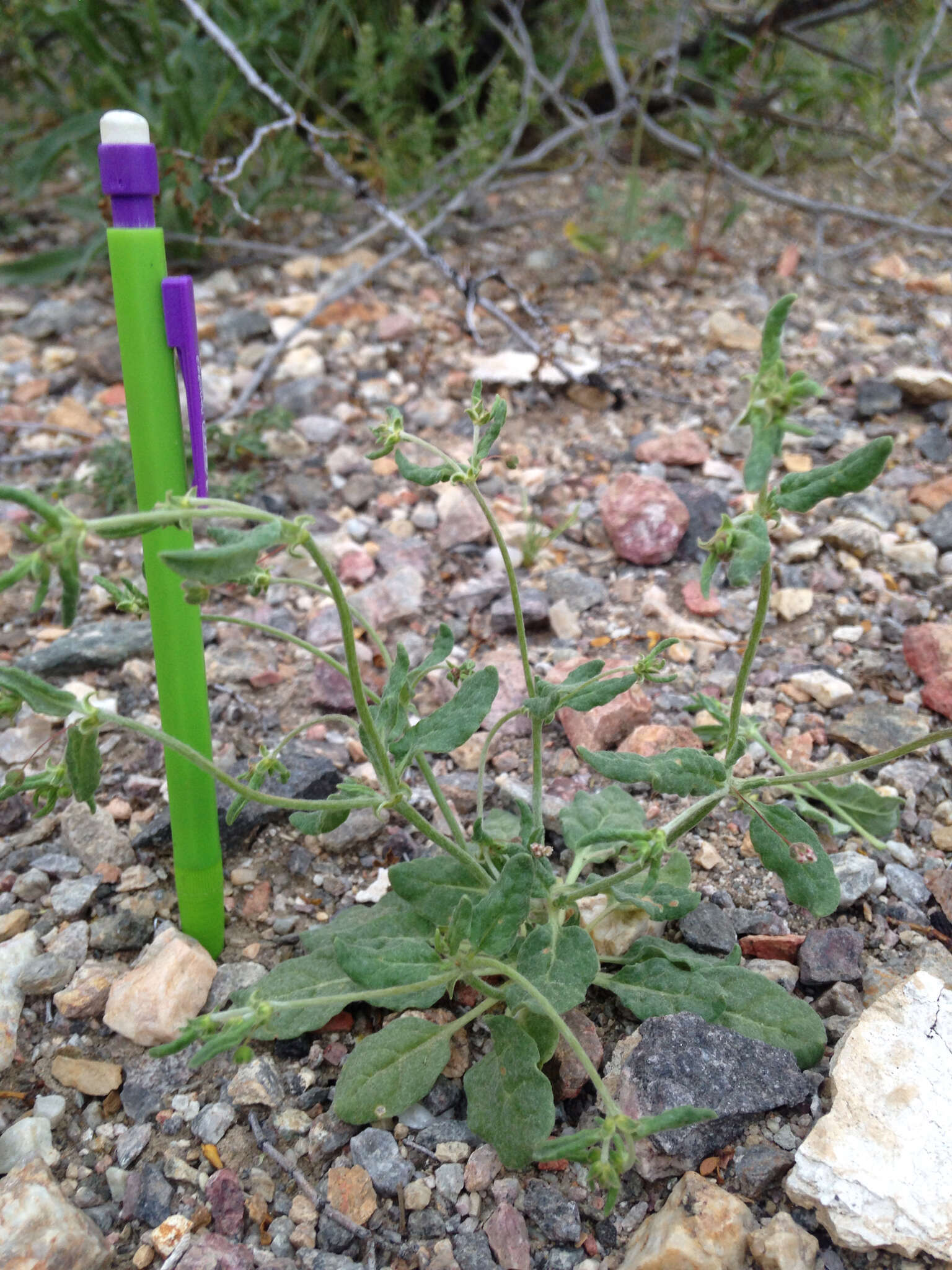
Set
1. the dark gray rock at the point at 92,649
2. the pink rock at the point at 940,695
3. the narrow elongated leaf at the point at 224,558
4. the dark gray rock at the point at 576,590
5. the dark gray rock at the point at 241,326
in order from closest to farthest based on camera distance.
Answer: the narrow elongated leaf at the point at 224,558
the pink rock at the point at 940,695
the dark gray rock at the point at 92,649
the dark gray rock at the point at 576,590
the dark gray rock at the point at 241,326

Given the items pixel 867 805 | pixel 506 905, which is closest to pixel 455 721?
pixel 506 905

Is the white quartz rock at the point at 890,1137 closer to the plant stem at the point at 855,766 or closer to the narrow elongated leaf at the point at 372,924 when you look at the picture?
the plant stem at the point at 855,766

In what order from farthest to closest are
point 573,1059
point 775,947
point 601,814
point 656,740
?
point 656,740
point 601,814
point 775,947
point 573,1059

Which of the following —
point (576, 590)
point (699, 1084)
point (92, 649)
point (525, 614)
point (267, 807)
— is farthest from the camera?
point (576, 590)

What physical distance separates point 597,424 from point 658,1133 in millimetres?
2436

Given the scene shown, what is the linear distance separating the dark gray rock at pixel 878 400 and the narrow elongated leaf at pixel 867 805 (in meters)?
1.86

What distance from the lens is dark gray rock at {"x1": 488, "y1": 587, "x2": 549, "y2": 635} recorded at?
266 cm

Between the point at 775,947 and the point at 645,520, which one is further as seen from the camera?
the point at 645,520

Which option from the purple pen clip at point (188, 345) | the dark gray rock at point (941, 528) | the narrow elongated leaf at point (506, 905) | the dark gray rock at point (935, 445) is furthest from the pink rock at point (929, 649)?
the purple pen clip at point (188, 345)

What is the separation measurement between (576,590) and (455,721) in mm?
1253

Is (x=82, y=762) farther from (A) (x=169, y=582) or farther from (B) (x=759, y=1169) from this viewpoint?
(B) (x=759, y=1169)

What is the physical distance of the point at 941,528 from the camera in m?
2.92

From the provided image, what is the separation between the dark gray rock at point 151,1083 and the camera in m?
1.63

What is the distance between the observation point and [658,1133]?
4.88ft
